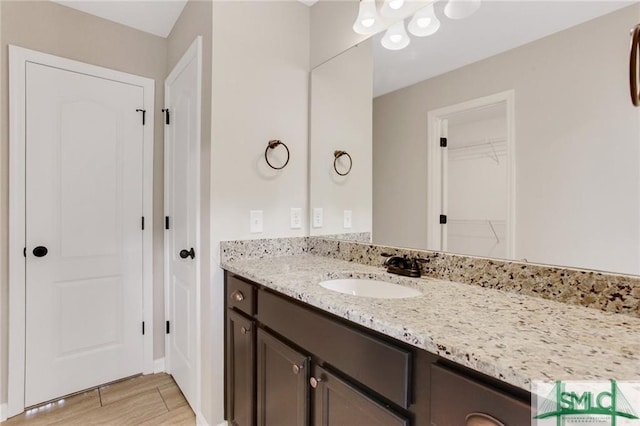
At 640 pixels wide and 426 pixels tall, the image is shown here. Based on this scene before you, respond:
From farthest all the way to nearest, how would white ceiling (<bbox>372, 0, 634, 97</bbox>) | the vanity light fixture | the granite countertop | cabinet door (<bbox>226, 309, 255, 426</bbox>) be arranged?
cabinet door (<bbox>226, 309, 255, 426</bbox>)
the vanity light fixture
white ceiling (<bbox>372, 0, 634, 97</bbox>)
the granite countertop

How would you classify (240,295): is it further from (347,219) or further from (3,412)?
(3,412)

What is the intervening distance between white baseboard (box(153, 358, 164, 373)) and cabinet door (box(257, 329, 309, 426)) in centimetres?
132

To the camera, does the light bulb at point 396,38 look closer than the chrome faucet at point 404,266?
No

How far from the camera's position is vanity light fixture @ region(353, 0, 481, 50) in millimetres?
1304

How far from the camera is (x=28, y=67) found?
185 cm

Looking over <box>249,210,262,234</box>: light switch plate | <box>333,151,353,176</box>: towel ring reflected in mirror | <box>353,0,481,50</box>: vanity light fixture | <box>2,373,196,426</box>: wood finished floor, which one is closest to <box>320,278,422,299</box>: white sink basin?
<box>249,210,262,234</box>: light switch plate

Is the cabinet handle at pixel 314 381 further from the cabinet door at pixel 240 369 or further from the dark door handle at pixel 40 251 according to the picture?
the dark door handle at pixel 40 251

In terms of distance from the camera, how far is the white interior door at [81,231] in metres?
1.89

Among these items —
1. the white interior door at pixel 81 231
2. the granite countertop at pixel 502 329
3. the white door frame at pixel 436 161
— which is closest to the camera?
the granite countertop at pixel 502 329

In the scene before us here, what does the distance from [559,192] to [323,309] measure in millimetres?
822

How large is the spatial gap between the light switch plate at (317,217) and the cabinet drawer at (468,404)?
4.26 ft

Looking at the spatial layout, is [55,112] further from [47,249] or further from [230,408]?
[230,408]

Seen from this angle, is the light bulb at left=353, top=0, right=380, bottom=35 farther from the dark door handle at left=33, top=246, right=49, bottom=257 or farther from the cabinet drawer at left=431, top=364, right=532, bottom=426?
the dark door handle at left=33, top=246, right=49, bottom=257

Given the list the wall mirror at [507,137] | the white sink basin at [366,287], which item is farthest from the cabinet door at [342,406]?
the wall mirror at [507,137]
